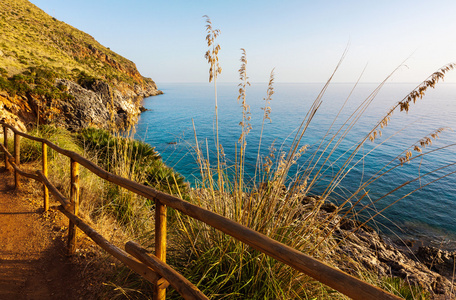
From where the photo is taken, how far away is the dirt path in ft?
7.95

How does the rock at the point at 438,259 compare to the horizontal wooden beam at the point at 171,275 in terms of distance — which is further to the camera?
the rock at the point at 438,259

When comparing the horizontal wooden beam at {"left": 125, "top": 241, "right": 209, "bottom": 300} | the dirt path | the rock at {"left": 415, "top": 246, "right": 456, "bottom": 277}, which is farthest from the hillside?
the rock at {"left": 415, "top": 246, "right": 456, "bottom": 277}

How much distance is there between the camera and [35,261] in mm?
2807

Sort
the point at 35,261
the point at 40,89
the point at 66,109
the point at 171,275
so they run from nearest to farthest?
the point at 171,275
the point at 35,261
the point at 40,89
the point at 66,109

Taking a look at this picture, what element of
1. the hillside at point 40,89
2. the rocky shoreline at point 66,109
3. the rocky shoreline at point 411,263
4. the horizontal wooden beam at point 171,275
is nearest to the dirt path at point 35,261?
the horizontal wooden beam at point 171,275

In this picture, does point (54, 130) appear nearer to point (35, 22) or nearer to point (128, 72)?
point (35, 22)

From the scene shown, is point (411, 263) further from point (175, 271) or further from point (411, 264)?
point (175, 271)

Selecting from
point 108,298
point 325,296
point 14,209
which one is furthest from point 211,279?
point 14,209

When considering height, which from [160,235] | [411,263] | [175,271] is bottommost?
[411,263]

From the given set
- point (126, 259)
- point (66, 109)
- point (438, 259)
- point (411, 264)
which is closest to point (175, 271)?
point (126, 259)

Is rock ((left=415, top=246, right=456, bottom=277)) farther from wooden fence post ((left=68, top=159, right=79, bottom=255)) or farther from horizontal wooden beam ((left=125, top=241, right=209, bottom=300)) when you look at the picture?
wooden fence post ((left=68, top=159, right=79, bottom=255))

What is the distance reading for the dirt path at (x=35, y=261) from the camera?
95.3 inches

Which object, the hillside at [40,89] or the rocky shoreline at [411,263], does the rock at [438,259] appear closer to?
the rocky shoreline at [411,263]

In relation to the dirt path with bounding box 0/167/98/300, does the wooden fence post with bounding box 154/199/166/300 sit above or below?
above
